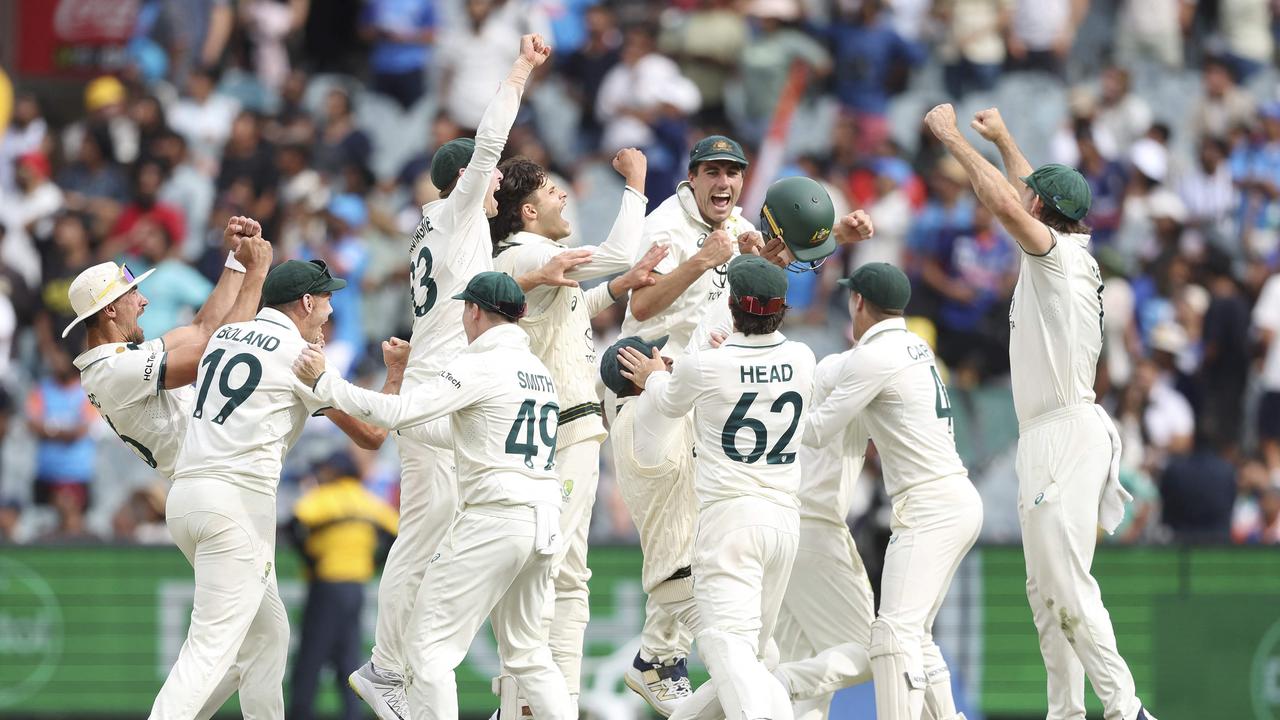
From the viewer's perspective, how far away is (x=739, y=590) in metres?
11.1

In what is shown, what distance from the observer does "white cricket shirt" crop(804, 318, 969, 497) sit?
37.9 ft

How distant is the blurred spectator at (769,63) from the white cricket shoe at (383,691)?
11.7m

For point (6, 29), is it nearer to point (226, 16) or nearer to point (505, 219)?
point (226, 16)

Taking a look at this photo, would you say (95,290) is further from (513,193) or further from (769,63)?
(769,63)

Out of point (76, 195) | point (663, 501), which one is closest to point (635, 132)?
point (76, 195)

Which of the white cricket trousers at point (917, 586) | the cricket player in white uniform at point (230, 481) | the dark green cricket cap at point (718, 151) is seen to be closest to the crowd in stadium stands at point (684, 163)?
the white cricket trousers at point (917, 586)

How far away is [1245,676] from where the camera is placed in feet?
58.4

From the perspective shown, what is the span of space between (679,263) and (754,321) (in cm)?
139

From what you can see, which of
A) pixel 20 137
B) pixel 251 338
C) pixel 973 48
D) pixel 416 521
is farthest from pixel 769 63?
pixel 251 338

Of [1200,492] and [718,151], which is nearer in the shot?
[718,151]

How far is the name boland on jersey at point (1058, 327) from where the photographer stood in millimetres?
11594

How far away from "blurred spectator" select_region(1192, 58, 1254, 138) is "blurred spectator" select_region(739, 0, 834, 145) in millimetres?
4392

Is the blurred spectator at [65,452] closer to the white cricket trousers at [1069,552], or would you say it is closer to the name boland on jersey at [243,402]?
the name boland on jersey at [243,402]

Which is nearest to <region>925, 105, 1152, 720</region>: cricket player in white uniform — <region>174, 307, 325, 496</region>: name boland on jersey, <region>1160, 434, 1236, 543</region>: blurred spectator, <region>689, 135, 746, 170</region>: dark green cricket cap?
<region>689, 135, 746, 170</region>: dark green cricket cap
